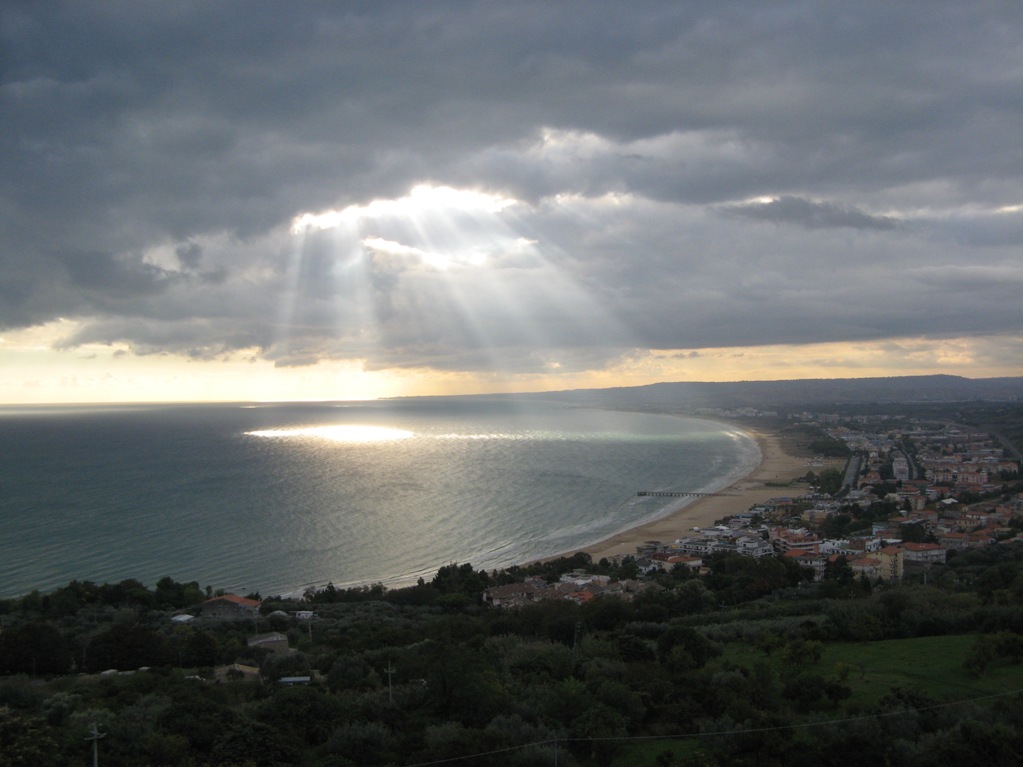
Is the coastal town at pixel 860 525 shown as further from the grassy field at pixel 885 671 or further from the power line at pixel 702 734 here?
the power line at pixel 702 734

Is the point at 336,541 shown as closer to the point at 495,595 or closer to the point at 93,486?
the point at 495,595

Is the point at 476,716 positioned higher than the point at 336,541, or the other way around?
the point at 476,716

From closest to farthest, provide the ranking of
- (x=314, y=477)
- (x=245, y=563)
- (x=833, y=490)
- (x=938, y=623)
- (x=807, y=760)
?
(x=807, y=760) < (x=938, y=623) < (x=245, y=563) < (x=833, y=490) < (x=314, y=477)

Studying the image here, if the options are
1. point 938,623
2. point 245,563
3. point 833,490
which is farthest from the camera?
point 833,490

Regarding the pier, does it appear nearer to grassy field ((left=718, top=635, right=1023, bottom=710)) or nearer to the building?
the building

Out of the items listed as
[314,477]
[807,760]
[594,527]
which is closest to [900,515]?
[594,527]
